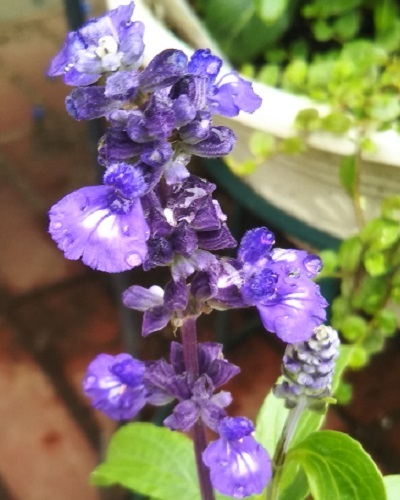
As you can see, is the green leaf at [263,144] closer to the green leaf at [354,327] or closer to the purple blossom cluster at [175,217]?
the green leaf at [354,327]

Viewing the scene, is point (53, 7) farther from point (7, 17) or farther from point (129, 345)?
point (129, 345)

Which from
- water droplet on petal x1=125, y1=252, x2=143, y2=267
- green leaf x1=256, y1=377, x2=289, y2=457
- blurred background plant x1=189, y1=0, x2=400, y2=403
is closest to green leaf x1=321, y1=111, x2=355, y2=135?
blurred background plant x1=189, y1=0, x2=400, y2=403

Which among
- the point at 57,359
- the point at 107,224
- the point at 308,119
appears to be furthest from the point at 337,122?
the point at 57,359

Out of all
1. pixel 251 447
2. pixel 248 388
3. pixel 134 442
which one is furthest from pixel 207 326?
pixel 251 447

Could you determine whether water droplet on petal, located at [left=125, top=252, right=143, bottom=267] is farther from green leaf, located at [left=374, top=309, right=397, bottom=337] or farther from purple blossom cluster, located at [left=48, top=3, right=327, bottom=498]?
green leaf, located at [left=374, top=309, right=397, bottom=337]

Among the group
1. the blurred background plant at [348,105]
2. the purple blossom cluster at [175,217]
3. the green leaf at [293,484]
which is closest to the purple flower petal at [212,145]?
the purple blossom cluster at [175,217]

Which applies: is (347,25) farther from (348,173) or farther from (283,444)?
(283,444)

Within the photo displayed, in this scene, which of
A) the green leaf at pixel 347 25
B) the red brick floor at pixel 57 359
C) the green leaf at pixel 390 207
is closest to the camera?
the green leaf at pixel 390 207
